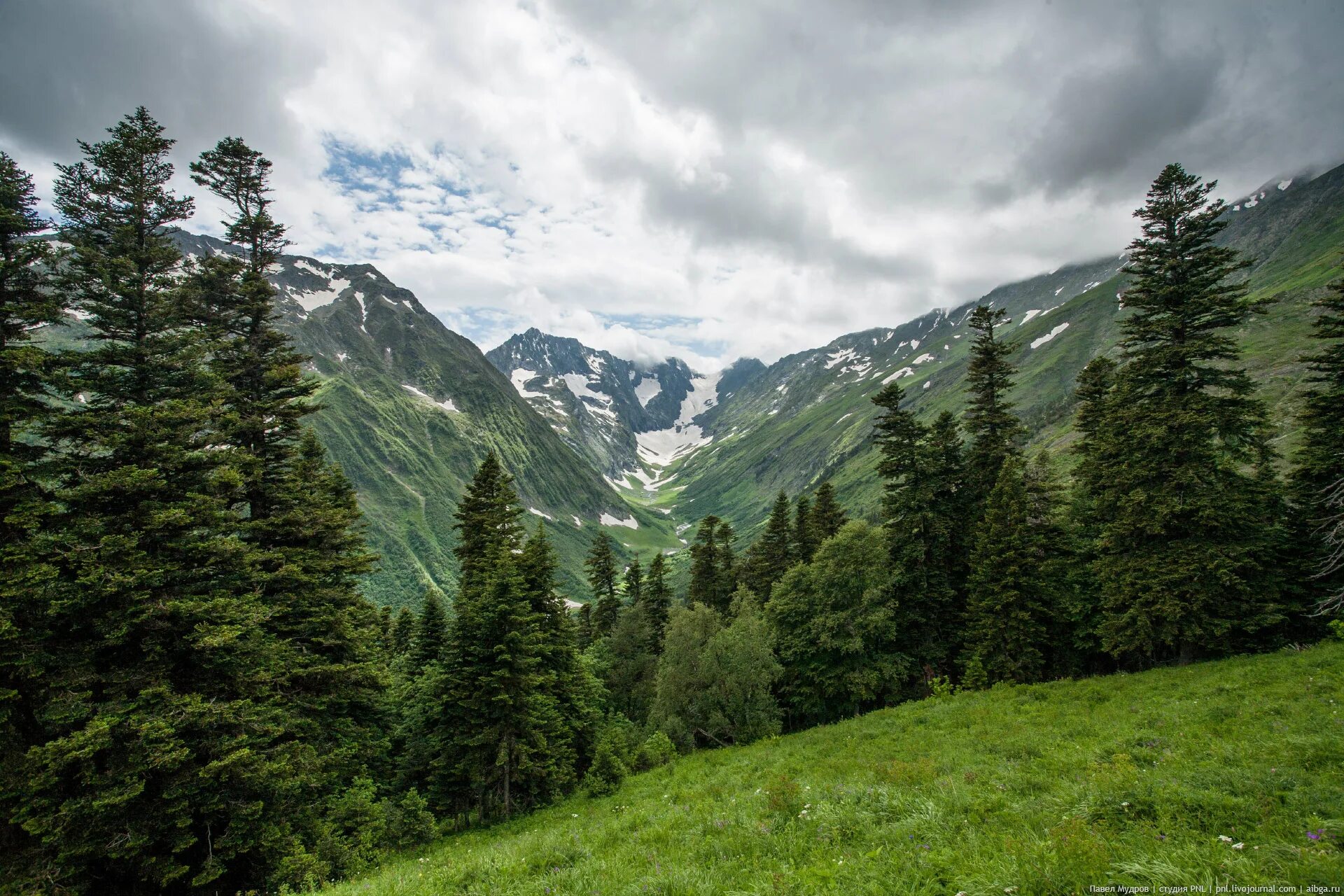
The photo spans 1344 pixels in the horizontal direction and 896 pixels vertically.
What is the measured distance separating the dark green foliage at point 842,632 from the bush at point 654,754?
1041 cm

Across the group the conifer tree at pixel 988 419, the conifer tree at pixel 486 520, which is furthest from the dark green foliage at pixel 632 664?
the conifer tree at pixel 988 419

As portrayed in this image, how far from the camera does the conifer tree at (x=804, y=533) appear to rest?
47188 mm

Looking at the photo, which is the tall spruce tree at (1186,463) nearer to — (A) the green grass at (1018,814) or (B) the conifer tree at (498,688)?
(A) the green grass at (1018,814)

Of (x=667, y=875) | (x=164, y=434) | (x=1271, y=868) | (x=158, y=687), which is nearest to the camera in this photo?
(x=1271, y=868)

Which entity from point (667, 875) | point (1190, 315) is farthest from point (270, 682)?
point (1190, 315)

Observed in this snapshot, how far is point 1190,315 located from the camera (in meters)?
20.9

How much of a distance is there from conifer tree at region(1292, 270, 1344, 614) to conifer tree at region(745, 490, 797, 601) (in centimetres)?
3131

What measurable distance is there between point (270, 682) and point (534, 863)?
11.9 meters

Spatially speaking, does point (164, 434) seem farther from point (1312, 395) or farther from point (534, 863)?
point (1312, 395)

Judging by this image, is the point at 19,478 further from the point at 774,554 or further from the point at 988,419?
the point at 774,554

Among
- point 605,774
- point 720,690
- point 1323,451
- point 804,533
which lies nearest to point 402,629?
point 720,690

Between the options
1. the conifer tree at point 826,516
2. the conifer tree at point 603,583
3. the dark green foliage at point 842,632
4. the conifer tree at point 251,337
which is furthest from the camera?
the conifer tree at point 603,583

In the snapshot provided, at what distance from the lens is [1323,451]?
77.0ft

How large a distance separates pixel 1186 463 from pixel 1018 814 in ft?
66.0
